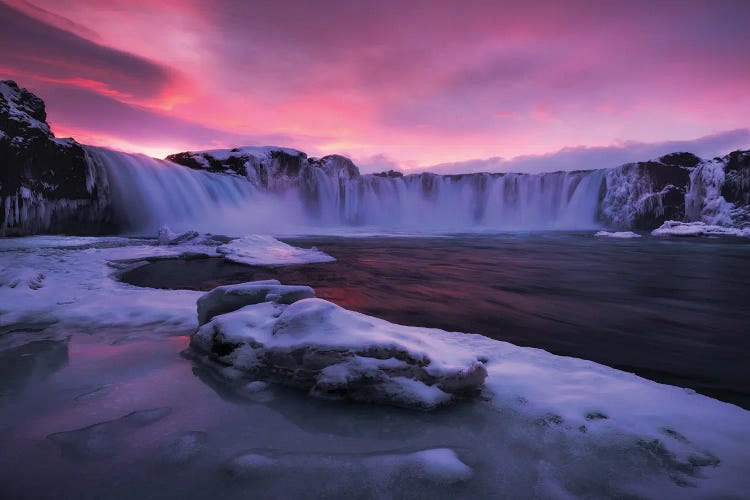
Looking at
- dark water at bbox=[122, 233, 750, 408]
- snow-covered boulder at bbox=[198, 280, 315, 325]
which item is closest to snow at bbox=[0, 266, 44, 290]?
dark water at bbox=[122, 233, 750, 408]

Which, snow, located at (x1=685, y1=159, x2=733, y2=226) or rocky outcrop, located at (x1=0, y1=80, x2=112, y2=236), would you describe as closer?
rocky outcrop, located at (x1=0, y1=80, x2=112, y2=236)

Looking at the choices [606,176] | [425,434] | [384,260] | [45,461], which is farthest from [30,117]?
[606,176]

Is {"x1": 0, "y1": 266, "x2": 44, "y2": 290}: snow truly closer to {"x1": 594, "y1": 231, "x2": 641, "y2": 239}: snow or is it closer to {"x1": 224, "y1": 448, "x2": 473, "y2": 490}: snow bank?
{"x1": 224, "y1": 448, "x2": 473, "y2": 490}: snow bank

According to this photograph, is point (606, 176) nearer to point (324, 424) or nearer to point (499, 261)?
point (499, 261)

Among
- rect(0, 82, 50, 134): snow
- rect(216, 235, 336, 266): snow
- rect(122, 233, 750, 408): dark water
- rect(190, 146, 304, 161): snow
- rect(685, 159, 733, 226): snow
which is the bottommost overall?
rect(122, 233, 750, 408): dark water

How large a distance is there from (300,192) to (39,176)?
75.5 ft

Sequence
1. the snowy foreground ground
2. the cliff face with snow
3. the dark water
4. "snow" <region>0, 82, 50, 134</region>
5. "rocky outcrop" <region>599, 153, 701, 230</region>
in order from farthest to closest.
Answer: "rocky outcrop" <region>599, 153, 701, 230</region>
the cliff face with snow
"snow" <region>0, 82, 50, 134</region>
the dark water
the snowy foreground ground

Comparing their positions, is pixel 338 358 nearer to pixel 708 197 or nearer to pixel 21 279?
pixel 21 279

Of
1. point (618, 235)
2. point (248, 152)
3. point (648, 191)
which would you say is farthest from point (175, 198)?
point (648, 191)

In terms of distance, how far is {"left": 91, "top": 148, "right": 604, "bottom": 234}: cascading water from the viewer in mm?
20047

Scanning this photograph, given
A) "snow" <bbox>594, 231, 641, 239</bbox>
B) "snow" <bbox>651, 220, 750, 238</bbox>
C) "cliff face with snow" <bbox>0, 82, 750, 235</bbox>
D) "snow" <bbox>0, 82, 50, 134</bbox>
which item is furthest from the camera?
"snow" <bbox>651, 220, 750, 238</bbox>

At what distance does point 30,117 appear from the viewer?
1477 cm

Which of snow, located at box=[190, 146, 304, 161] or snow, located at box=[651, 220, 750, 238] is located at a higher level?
snow, located at box=[190, 146, 304, 161]

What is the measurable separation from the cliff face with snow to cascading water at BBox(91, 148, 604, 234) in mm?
94
